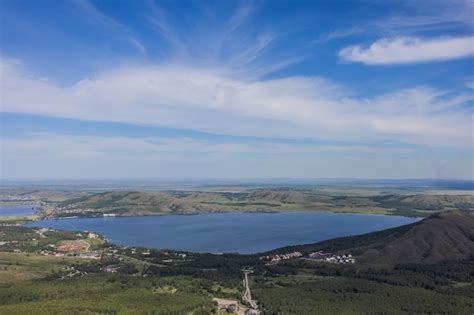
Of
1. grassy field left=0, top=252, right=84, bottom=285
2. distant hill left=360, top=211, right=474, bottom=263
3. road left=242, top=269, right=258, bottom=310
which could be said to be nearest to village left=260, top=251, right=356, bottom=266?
distant hill left=360, top=211, right=474, bottom=263

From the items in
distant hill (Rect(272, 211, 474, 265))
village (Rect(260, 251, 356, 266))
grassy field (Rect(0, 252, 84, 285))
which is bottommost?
grassy field (Rect(0, 252, 84, 285))

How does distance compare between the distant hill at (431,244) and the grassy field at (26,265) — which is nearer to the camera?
the grassy field at (26,265)

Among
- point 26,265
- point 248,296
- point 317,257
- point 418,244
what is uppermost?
point 418,244

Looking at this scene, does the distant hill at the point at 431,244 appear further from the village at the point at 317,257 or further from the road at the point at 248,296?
the road at the point at 248,296

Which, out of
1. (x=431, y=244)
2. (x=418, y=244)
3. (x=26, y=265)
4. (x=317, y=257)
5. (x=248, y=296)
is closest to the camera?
(x=248, y=296)

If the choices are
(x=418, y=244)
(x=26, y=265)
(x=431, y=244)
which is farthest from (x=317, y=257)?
(x=26, y=265)

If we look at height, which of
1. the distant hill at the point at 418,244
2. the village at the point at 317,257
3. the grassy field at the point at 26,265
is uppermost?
the distant hill at the point at 418,244

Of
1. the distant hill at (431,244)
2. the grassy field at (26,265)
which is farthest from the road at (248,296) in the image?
the grassy field at (26,265)

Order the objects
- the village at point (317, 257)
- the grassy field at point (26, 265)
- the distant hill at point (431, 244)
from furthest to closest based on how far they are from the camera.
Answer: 1. the village at point (317, 257)
2. the distant hill at point (431, 244)
3. the grassy field at point (26, 265)

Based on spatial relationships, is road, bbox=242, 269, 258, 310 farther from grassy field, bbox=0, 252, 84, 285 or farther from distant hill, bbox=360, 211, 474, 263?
grassy field, bbox=0, 252, 84, 285

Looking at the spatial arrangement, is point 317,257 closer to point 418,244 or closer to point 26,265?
point 418,244
